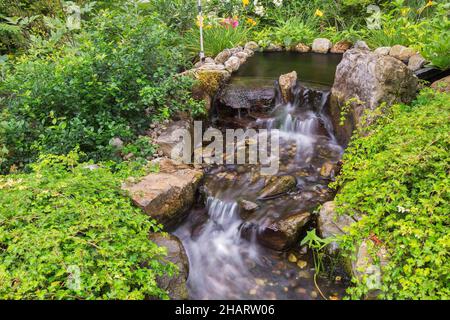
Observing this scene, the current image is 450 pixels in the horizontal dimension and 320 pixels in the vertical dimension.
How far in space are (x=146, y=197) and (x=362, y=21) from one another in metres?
7.97

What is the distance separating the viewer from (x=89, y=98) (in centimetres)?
460

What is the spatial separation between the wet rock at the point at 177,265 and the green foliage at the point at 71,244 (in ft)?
0.92

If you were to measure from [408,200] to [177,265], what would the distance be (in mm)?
2176

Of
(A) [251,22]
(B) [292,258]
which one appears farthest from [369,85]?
(A) [251,22]

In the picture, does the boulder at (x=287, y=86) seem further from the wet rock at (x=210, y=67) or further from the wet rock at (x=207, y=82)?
the wet rock at (x=210, y=67)

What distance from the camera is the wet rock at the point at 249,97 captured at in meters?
6.16

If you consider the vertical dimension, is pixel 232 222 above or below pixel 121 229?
below

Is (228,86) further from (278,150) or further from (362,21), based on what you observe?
(362,21)

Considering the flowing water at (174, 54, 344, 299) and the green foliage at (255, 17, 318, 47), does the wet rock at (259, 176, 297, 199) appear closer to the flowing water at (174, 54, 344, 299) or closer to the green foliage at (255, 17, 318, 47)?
the flowing water at (174, 54, 344, 299)

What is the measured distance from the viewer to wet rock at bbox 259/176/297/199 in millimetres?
4398

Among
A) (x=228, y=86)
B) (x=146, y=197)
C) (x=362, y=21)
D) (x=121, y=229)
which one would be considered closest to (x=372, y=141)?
(x=146, y=197)

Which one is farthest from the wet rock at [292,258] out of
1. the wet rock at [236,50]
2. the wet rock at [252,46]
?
the wet rock at [252,46]

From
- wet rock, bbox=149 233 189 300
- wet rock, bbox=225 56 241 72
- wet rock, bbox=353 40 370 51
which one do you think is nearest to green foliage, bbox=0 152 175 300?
wet rock, bbox=149 233 189 300
